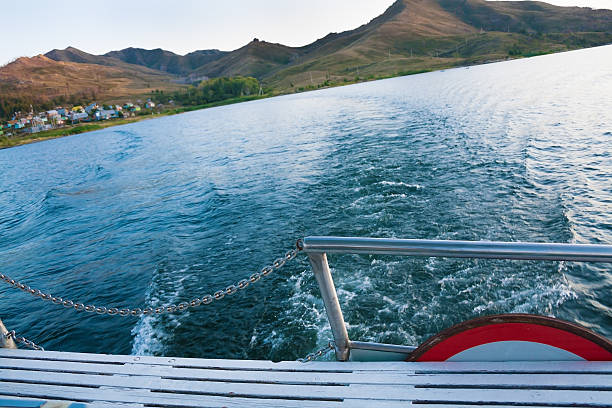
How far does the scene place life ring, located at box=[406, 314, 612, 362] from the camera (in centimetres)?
251

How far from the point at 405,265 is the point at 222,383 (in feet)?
18.8

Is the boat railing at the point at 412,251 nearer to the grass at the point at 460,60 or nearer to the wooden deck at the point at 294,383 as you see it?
the wooden deck at the point at 294,383

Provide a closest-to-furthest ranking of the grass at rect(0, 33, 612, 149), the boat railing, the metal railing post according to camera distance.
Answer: the boat railing < the metal railing post < the grass at rect(0, 33, 612, 149)

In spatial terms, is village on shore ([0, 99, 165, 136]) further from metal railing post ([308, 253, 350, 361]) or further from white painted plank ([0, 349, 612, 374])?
metal railing post ([308, 253, 350, 361])

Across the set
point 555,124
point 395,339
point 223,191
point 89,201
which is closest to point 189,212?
point 223,191

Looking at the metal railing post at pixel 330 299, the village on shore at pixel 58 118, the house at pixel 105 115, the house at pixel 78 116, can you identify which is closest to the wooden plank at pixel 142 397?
the metal railing post at pixel 330 299

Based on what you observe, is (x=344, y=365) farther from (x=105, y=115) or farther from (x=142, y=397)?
(x=105, y=115)

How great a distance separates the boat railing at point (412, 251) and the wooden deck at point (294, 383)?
8.4 inches

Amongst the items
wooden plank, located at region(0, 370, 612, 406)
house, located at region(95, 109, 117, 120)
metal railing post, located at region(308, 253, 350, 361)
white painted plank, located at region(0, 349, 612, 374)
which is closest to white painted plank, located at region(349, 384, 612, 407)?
wooden plank, located at region(0, 370, 612, 406)

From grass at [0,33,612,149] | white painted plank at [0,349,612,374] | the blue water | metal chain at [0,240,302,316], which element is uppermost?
grass at [0,33,612,149]

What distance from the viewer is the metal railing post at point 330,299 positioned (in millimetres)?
2795

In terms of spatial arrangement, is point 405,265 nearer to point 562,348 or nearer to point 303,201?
point 562,348

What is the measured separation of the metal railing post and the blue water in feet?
9.43

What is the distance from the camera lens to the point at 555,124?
20953 millimetres
